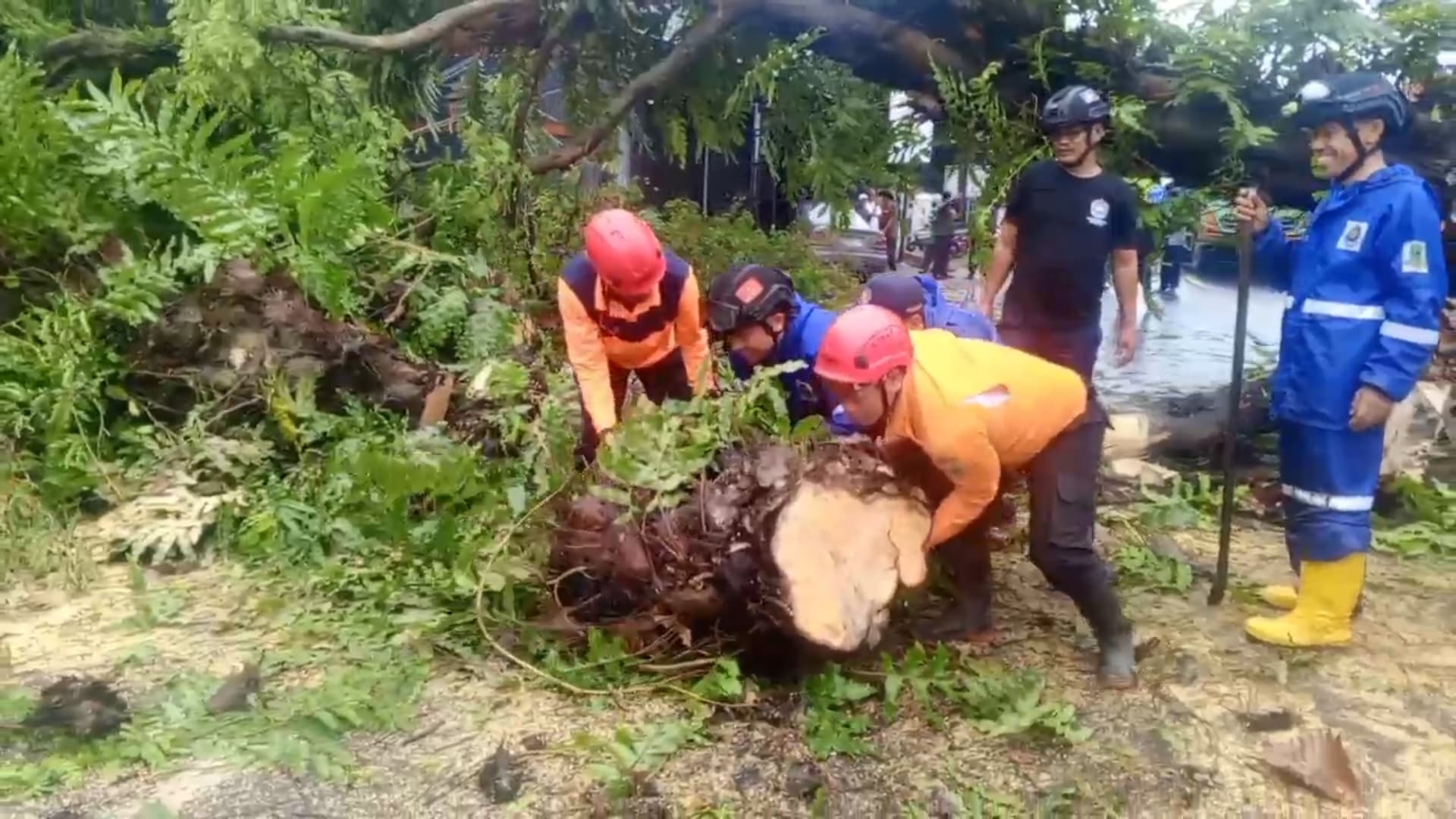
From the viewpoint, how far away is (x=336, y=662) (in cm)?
367

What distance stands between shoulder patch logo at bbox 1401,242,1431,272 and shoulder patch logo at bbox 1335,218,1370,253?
0.42ft

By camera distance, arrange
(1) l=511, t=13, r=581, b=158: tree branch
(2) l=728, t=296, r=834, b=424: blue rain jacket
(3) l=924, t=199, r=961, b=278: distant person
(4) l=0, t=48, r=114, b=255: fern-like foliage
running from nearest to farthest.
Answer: (2) l=728, t=296, r=834, b=424: blue rain jacket < (4) l=0, t=48, r=114, b=255: fern-like foliage < (1) l=511, t=13, r=581, b=158: tree branch < (3) l=924, t=199, r=961, b=278: distant person

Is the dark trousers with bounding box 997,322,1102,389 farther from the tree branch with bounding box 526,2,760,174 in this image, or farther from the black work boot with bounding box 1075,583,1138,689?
the tree branch with bounding box 526,2,760,174

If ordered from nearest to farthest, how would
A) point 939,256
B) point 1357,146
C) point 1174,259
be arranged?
point 1357,146 < point 1174,259 < point 939,256

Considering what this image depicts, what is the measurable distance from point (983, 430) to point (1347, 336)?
1341mm

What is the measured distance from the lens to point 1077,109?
4.23m

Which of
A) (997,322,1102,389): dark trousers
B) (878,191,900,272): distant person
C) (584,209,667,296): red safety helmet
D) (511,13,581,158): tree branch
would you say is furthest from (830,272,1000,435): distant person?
(878,191,900,272): distant person

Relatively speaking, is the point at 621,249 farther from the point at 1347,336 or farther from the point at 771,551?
the point at 1347,336

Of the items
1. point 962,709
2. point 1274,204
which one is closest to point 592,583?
point 962,709

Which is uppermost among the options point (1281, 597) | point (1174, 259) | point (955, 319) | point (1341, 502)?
point (955, 319)

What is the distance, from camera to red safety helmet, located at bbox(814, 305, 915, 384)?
3.14 m

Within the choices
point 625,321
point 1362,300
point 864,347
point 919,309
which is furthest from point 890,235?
point 864,347

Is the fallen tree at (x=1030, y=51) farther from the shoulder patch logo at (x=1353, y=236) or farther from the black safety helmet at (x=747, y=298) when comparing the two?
the black safety helmet at (x=747, y=298)

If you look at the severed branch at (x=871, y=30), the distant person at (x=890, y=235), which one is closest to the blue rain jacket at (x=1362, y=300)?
the severed branch at (x=871, y=30)
